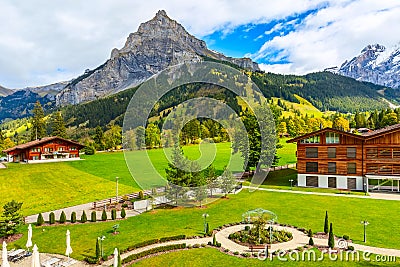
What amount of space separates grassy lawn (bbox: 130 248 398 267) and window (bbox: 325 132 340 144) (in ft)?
94.1

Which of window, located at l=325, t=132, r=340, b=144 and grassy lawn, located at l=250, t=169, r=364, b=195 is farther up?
window, located at l=325, t=132, r=340, b=144

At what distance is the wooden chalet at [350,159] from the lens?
43312 millimetres

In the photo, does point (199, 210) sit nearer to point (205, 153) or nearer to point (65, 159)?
point (205, 153)

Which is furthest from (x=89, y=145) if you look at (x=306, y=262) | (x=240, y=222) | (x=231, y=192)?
(x=306, y=262)

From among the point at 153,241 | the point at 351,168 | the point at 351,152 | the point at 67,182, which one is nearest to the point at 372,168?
the point at 351,168

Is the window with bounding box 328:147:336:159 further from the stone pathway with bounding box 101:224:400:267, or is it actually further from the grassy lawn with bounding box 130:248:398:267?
the grassy lawn with bounding box 130:248:398:267

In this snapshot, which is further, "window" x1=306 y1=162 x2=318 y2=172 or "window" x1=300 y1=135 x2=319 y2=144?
"window" x1=300 y1=135 x2=319 y2=144

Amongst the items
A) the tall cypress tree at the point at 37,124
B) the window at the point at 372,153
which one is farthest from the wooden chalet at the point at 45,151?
the window at the point at 372,153

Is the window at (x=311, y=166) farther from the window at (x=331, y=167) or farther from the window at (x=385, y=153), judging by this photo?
the window at (x=385, y=153)

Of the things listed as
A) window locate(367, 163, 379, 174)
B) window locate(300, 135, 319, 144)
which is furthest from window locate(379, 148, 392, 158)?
window locate(300, 135, 319, 144)

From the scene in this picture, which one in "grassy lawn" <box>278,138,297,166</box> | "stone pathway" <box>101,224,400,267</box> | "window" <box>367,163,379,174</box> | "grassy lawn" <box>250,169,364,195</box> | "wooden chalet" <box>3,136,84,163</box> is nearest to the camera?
"stone pathway" <box>101,224,400,267</box>

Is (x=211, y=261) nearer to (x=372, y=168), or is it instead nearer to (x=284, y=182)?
(x=284, y=182)

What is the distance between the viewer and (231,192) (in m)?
43.1

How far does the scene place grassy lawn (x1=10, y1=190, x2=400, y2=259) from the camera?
24.4 m
